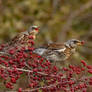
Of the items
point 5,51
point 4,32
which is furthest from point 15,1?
point 5,51

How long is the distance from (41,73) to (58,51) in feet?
5.29

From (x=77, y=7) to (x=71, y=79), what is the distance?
11315 mm

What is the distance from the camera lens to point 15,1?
1420 cm

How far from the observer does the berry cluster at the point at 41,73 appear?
461 cm

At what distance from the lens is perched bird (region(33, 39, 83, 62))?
6.14m

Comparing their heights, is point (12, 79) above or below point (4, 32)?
below

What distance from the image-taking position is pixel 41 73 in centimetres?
478

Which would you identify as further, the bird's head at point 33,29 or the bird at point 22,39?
the bird's head at point 33,29

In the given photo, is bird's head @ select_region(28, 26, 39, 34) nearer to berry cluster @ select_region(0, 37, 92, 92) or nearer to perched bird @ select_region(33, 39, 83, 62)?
perched bird @ select_region(33, 39, 83, 62)

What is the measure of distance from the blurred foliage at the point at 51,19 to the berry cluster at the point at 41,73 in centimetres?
734

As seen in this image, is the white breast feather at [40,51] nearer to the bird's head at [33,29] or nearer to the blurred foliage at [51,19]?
the bird's head at [33,29]

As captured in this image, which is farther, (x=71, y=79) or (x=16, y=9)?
(x=16, y=9)

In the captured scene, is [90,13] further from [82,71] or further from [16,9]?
[82,71]

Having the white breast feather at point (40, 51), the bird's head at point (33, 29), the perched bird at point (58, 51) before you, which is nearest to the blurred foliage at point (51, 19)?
the bird's head at point (33, 29)
